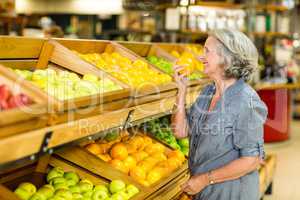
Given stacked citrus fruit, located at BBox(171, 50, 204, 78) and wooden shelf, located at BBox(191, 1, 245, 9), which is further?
wooden shelf, located at BBox(191, 1, 245, 9)

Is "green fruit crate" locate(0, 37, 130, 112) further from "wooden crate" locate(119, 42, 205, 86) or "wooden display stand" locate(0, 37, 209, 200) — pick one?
"wooden crate" locate(119, 42, 205, 86)

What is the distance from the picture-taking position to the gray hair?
2.48 metres

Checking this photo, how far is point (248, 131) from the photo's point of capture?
2.49 metres

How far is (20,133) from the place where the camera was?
1.74m

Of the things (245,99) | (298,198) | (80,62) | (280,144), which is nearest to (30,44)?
(80,62)

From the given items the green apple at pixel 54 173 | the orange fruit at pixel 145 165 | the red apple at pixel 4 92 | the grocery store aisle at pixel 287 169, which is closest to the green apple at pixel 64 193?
the green apple at pixel 54 173

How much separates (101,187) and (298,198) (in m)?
3.41

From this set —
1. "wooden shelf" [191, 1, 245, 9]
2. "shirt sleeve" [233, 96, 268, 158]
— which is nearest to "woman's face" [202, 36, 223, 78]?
"shirt sleeve" [233, 96, 268, 158]

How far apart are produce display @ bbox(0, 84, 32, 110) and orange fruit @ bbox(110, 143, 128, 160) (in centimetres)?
143

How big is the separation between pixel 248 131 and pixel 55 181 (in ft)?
3.74

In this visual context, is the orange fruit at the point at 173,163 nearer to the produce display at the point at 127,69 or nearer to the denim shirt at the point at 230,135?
the produce display at the point at 127,69

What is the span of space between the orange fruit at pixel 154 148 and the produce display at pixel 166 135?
0.18 m

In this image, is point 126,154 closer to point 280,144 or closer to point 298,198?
point 298,198

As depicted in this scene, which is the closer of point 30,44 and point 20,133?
point 20,133
